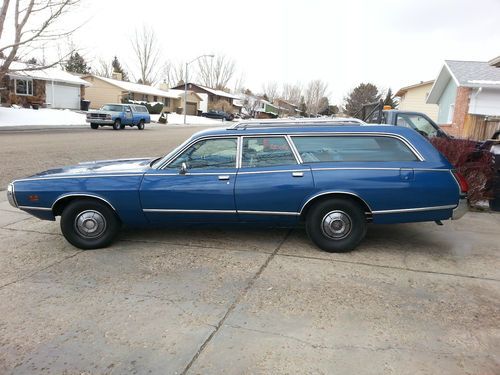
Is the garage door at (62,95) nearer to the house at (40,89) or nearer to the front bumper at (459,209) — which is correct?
the house at (40,89)

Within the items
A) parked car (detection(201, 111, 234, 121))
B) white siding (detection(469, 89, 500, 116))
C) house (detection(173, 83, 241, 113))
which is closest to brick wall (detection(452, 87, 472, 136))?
white siding (detection(469, 89, 500, 116))

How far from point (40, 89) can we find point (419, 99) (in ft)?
107

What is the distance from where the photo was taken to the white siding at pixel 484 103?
53.5 ft

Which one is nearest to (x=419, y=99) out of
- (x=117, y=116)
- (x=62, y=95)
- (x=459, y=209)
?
(x=117, y=116)

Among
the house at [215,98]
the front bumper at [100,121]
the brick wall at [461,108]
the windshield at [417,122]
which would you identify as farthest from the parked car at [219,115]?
the windshield at [417,122]

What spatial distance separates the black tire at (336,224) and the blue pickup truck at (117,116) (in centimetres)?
2571

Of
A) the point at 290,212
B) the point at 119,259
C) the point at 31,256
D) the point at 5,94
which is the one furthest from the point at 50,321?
the point at 5,94

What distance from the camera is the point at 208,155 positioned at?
5.00 meters

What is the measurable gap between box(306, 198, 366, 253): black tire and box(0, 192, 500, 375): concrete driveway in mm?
147

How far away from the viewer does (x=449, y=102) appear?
66.8ft

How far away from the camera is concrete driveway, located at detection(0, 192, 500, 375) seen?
290cm

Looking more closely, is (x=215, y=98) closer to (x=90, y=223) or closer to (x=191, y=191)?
(x=90, y=223)

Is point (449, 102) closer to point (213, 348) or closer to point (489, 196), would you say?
point (489, 196)

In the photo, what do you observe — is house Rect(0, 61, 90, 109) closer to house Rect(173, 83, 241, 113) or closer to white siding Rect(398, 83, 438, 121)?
white siding Rect(398, 83, 438, 121)
